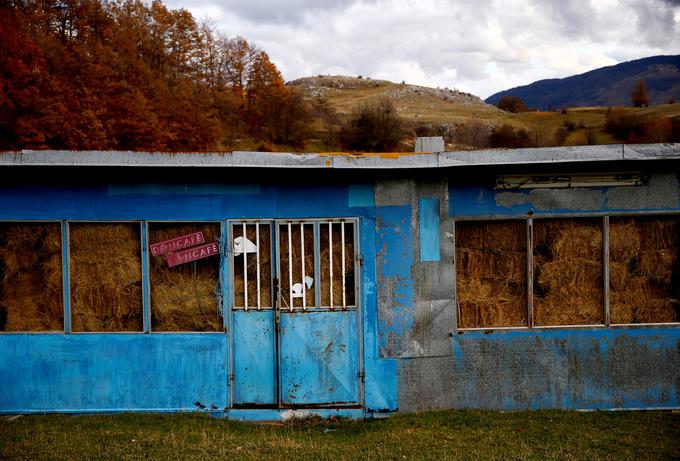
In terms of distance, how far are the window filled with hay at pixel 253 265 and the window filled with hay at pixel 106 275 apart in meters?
1.24

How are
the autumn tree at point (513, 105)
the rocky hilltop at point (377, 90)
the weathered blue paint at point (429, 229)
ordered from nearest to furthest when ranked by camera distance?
the weathered blue paint at point (429, 229) → the autumn tree at point (513, 105) → the rocky hilltop at point (377, 90)

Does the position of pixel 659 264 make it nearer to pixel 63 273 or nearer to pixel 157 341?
pixel 157 341

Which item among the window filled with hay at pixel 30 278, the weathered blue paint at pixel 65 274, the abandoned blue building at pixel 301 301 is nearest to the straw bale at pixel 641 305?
the abandoned blue building at pixel 301 301

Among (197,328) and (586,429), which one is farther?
(197,328)

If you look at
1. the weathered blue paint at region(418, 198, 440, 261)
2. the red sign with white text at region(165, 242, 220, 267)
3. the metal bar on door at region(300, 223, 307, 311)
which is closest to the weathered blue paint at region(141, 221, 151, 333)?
the red sign with white text at region(165, 242, 220, 267)

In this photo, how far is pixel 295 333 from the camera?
7.54 meters

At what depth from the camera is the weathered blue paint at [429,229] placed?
7.60 meters

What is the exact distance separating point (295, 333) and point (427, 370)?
171cm

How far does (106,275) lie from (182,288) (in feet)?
3.20

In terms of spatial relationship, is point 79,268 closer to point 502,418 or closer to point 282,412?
point 282,412

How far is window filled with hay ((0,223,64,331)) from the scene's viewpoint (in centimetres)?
767

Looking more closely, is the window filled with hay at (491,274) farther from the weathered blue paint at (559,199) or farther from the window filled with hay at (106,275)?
the window filled with hay at (106,275)

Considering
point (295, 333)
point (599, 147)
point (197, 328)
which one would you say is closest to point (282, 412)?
point (295, 333)

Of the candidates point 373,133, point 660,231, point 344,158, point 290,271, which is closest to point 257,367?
point 290,271
